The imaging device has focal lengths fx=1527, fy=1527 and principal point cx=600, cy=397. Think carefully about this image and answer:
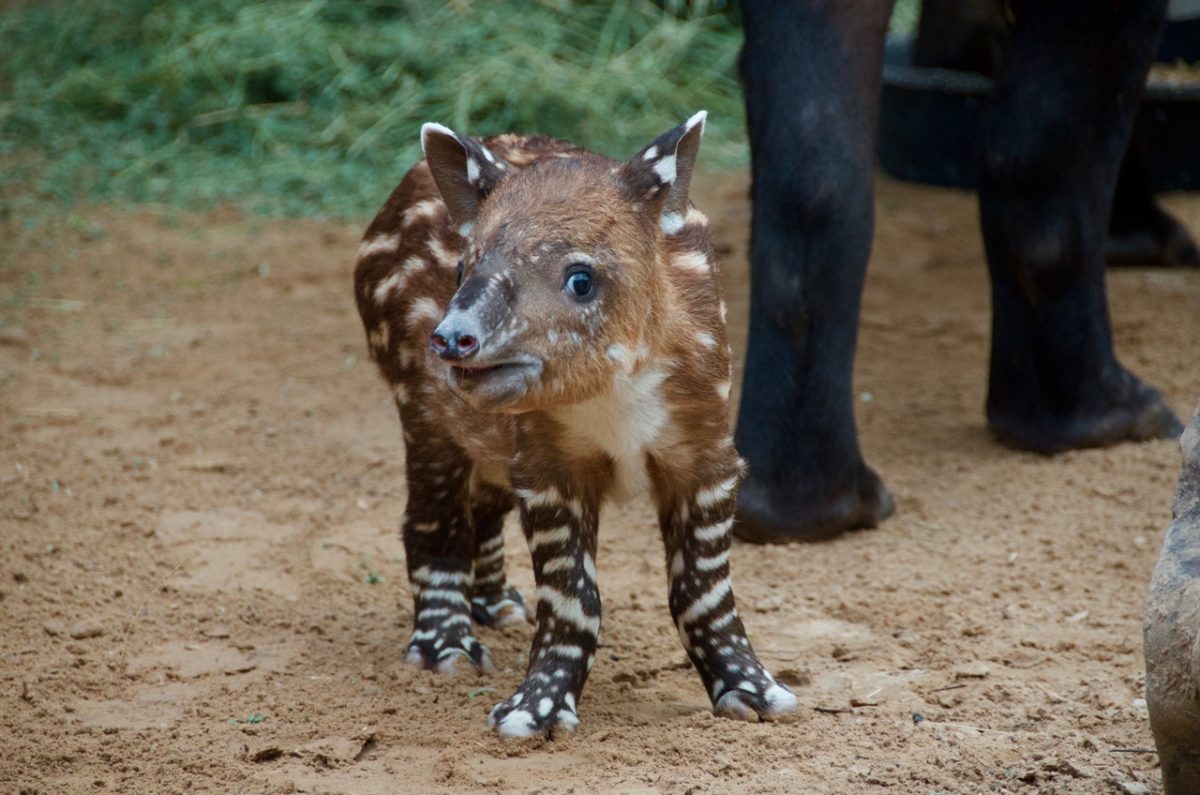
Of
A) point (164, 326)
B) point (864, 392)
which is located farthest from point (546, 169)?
point (164, 326)

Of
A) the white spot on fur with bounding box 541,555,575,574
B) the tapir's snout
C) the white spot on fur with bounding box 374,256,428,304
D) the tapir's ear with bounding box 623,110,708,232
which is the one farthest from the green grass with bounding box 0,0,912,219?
the tapir's snout

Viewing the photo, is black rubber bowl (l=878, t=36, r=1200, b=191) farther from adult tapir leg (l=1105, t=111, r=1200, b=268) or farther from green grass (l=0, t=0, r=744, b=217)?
green grass (l=0, t=0, r=744, b=217)

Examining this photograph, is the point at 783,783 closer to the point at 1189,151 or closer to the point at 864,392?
the point at 864,392

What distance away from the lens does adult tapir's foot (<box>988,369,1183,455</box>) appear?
5137 millimetres

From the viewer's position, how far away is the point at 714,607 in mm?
3613

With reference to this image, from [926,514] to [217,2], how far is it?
654 centimetres

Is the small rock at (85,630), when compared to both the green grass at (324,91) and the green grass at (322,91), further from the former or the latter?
the green grass at (324,91)

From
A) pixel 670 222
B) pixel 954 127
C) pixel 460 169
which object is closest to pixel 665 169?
pixel 670 222

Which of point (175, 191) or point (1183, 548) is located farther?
point (175, 191)

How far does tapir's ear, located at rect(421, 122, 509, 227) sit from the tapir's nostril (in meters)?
0.55

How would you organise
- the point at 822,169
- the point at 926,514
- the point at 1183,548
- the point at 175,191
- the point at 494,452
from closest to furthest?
the point at 1183,548, the point at 494,452, the point at 822,169, the point at 926,514, the point at 175,191

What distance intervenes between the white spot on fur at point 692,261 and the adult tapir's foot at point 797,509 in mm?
1238

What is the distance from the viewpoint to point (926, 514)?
4.88 metres

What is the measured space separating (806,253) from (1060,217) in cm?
105
